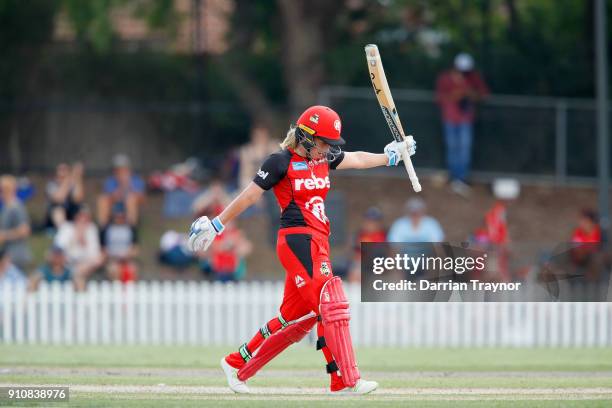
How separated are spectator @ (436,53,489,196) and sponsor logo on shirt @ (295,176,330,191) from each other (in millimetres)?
11645

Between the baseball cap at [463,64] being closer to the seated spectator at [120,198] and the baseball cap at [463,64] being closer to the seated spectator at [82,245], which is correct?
the seated spectator at [120,198]

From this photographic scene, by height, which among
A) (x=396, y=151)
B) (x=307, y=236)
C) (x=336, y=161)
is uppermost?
(x=396, y=151)

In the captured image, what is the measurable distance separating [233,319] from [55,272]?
8.79 feet

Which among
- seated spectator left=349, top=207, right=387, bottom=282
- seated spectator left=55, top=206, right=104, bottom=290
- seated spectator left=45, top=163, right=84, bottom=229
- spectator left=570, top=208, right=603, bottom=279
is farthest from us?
seated spectator left=45, top=163, right=84, bottom=229

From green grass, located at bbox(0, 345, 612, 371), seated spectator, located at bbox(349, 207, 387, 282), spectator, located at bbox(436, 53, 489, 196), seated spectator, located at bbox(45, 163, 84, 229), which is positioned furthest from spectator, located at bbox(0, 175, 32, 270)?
spectator, located at bbox(436, 53, 489, 196)

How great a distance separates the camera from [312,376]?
12.3 metres

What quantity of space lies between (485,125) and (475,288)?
37.6 feet

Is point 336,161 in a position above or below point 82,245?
A: above

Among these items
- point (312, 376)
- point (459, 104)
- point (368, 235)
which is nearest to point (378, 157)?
point (312, 376)

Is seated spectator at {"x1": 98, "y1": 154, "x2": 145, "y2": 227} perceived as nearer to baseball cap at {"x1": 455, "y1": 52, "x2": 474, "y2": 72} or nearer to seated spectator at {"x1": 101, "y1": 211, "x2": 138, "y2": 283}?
seated spectator at {"x1": 101, "y1": 211, "x2": 138, "y2": 283}

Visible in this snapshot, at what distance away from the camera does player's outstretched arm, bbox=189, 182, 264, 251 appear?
990 centimetres

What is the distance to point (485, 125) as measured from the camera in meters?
22.4

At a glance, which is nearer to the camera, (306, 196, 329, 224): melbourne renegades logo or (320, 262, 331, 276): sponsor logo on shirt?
(320, 262, 331, 276): sponsor logo on shirt

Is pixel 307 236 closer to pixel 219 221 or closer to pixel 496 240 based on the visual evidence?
pixel 219 221
